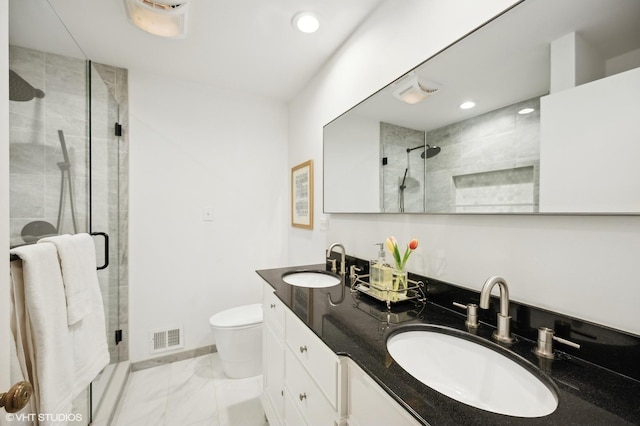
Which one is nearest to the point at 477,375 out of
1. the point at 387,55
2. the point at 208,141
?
the point at 387,55

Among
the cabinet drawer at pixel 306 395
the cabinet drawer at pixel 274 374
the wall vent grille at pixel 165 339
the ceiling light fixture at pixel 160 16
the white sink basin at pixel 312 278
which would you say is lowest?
the wall vent grille at pixel 165 339

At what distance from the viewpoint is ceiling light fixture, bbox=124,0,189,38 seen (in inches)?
53.3

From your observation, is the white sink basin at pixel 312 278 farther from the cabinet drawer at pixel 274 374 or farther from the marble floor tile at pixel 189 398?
the marble floor tile at pixel 189 398

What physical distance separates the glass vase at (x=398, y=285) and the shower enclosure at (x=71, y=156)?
1.39m

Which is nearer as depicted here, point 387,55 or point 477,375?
point 477,375

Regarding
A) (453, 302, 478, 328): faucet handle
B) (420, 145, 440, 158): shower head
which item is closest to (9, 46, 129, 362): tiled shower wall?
(420, 145, 440, 158): shower head

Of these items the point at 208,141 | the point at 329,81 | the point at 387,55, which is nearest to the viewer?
the point at 387,55

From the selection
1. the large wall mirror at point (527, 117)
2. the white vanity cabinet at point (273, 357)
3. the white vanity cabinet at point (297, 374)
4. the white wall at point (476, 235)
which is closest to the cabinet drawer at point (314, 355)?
the white vanity cabinet at point (297, 374)

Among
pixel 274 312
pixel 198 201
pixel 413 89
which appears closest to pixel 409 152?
pixel 413 89

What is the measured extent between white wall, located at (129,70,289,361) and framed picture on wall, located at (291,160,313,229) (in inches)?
7.2

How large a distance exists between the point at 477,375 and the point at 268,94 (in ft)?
8.32

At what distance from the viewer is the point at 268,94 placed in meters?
2.48

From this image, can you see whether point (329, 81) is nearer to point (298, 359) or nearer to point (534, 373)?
point (298, 359)

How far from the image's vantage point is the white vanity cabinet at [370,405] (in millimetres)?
582
